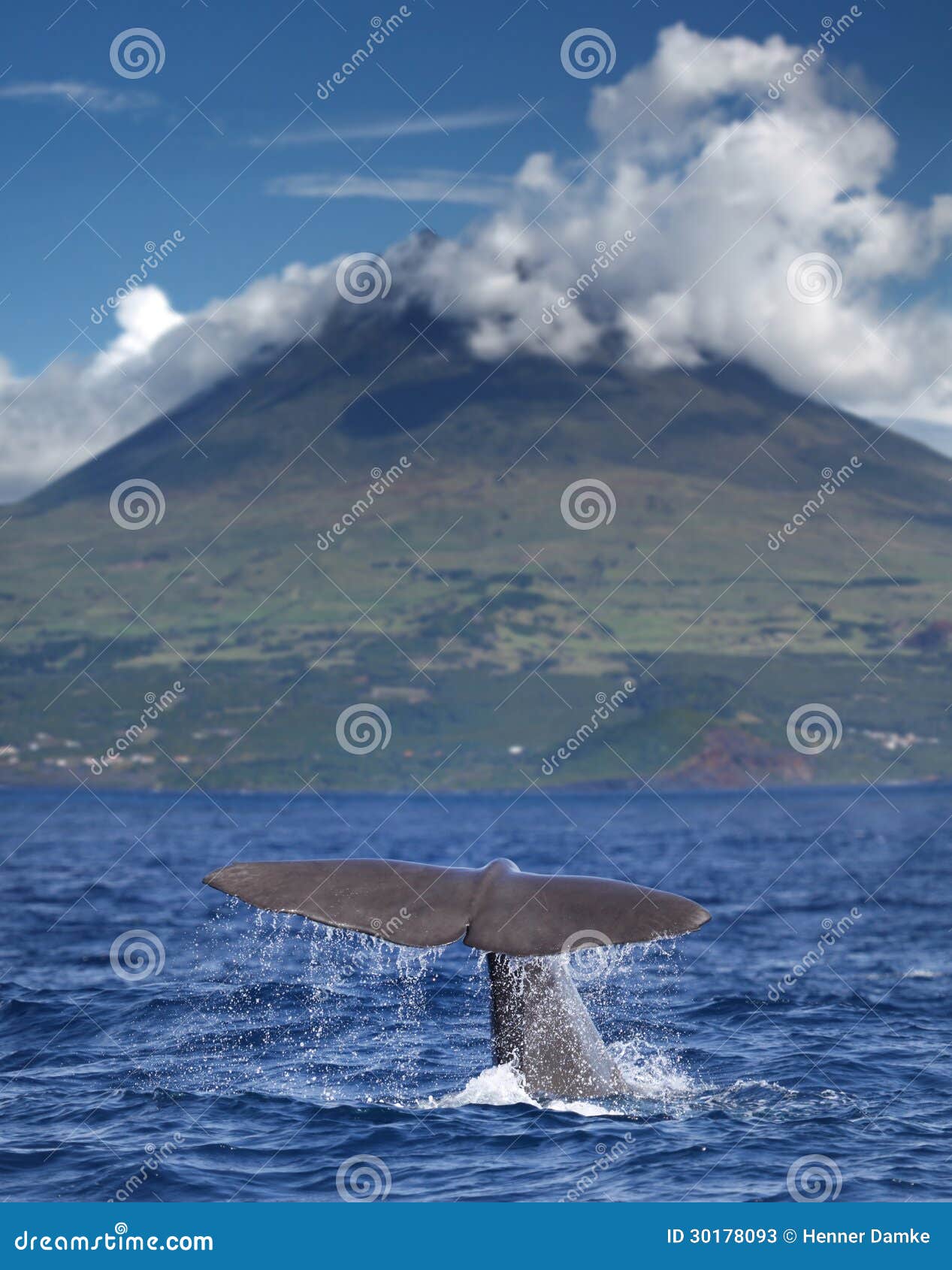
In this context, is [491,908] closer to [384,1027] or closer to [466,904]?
[466,904]

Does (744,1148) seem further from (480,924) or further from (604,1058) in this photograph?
(480,924)

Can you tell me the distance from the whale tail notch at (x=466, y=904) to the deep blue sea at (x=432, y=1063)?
1.98 metres

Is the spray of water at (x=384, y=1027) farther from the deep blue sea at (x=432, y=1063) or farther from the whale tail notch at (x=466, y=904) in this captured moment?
the whale tail notch at (x=466, y=904)

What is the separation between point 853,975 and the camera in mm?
20984

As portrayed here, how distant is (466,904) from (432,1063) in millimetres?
4518

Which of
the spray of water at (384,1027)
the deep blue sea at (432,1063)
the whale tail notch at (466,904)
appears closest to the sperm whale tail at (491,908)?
the whale tail notch at (466,904)

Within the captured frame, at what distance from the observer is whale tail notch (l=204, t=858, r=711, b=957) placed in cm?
889

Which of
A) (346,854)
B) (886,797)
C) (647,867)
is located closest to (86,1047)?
(647,867)

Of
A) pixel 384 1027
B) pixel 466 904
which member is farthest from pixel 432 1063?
pixel 466 904

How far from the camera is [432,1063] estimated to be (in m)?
13.5

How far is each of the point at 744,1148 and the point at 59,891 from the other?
2711 centimetres

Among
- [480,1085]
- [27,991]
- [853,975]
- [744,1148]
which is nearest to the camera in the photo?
[744,1148]

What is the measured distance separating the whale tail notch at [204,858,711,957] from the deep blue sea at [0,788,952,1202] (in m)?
Answer: 1.98

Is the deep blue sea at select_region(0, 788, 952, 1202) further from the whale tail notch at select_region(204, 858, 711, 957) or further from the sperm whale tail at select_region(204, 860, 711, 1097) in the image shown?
the whale tail notch at select_region(204, 858, 711, 957)
